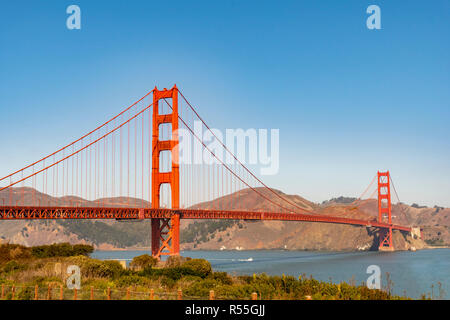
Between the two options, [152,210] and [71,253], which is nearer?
[71,253]

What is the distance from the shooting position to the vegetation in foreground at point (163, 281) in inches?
930

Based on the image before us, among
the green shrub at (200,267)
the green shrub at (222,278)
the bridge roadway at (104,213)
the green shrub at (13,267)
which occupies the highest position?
the bridge roadway at (104,213)

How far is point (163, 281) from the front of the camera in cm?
3162

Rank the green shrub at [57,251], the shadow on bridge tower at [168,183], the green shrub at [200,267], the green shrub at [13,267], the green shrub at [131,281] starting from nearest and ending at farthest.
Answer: the green shrub at [131,281] < the green shrub at [13,267] < the green shrub at [200,267] < the green shrub at [57,251] < the shadow on bridge tower at [168,183]

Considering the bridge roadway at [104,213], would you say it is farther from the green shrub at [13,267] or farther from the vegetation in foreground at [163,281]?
the green shrub at [13,267]

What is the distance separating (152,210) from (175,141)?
975cm

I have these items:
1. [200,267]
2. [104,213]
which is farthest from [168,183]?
[200,267]

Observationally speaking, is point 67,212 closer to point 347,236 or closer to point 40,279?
point 40,279

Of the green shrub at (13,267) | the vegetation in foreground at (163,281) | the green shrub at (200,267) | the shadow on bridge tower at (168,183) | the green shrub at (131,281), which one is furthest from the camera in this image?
the shadow on bridge tower at (168,183)

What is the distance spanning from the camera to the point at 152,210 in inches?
2398

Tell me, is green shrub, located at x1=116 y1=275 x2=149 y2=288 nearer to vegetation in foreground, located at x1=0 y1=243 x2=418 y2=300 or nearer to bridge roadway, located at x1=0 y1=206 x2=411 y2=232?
vegetation in foreground, located at x1=0 y1=243 x2=418 y2=300

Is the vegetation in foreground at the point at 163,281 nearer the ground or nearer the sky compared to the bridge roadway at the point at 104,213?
nearer the ground

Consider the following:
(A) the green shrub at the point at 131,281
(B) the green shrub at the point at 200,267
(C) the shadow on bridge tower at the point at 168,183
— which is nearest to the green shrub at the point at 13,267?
(A) the green shrub at the point at 131,281
